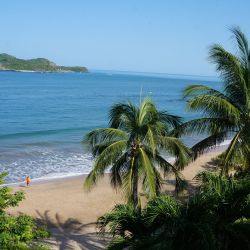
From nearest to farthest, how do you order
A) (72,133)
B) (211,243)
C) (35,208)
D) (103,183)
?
(211,243) → (35,208) → (103,183) → (72,133)

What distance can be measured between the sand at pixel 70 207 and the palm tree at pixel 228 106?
16.6ft

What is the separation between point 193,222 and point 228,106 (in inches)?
231

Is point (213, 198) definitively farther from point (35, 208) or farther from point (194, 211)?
point (35, 208)

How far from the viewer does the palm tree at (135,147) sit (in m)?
11.1

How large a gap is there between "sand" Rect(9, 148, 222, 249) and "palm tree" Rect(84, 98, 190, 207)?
3.08m

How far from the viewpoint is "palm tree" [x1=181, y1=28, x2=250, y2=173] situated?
1155cm

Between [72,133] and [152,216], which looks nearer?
[152,216]

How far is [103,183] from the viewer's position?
24.0 m

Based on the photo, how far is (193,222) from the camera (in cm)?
614

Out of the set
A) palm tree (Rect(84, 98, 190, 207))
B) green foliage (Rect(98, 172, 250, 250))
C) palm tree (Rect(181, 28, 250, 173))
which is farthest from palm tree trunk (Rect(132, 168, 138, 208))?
green foliage (Rect(98, 172, 250, 250))

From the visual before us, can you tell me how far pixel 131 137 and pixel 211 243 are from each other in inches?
237

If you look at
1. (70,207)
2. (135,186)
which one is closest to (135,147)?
(135,186)

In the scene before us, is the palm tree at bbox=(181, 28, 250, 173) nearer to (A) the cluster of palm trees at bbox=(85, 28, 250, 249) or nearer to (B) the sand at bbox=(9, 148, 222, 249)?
(A) the cluster of palm trees at bbox=(85, 28, 250, 249)

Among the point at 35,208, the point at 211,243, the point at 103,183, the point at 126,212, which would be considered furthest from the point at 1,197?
the point at 103,183
